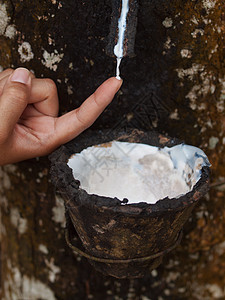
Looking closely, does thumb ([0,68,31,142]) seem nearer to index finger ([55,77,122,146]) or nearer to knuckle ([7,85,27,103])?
knuckle ([7,85,27,103])

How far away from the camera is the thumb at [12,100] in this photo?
4.58ft

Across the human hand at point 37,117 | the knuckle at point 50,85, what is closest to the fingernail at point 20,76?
the human hand at point 37,117

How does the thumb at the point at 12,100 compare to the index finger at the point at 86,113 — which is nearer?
the thumb at the point at 12,100

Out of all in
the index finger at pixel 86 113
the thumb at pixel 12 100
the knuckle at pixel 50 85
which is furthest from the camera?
the knuckle at pixel 50 85

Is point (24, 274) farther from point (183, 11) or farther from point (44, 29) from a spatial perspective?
point (183, 11)

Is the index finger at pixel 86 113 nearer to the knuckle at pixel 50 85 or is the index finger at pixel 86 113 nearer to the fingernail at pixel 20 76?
the knuckle at pixel 50 85

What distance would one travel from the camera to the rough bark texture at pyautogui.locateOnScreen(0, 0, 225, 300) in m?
1.60

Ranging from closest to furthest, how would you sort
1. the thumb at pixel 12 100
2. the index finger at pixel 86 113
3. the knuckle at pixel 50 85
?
1. the thumb at pixel 12 100
2. the index finger at pixel 86 113
3. the knuckle at pixel 50 85

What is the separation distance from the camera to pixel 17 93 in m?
1.41

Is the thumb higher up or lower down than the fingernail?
lower down

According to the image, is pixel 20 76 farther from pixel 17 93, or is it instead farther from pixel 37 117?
pixel 37 117

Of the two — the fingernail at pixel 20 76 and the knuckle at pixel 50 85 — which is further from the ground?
the fingernail at pixel 20 76

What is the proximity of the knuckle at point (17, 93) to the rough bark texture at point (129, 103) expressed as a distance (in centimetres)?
32

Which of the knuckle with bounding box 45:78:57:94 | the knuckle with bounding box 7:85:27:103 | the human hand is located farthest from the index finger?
the knuckle with bounding box 7:85:27:103
